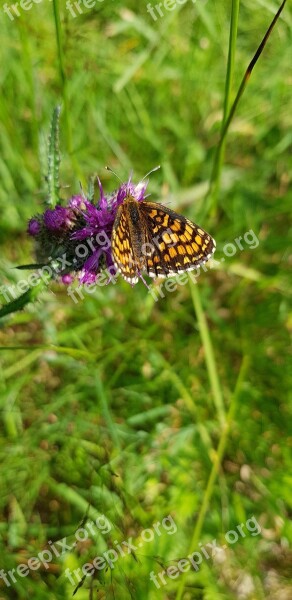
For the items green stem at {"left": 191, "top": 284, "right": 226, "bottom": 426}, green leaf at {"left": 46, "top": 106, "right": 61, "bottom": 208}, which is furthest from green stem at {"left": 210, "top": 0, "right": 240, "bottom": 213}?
green leaf at {"left": 46, "top": 106, "right": 61, "bottom": 208}

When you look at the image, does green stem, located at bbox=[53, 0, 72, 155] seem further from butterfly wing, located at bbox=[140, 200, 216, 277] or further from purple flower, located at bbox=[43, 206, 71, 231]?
butterfly wing, located at bbox=[140, 200, 216, 277]

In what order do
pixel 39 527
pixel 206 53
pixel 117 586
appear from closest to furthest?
pixel 117 586 < pixel 39 527 < pixel 206 53

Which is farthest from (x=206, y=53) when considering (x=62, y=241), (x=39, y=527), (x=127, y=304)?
(x=39, y=527)

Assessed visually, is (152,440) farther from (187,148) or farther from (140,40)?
(140,40)

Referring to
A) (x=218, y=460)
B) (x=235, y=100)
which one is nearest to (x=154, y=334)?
(x=218, y=460)

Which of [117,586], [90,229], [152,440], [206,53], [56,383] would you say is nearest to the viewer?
[117,586]

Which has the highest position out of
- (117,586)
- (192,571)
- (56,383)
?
(56,383)
